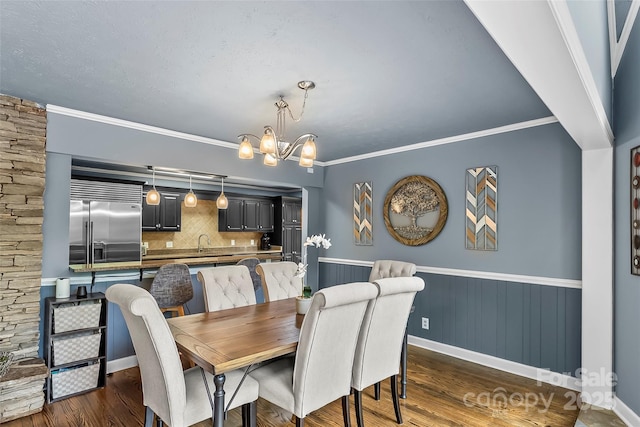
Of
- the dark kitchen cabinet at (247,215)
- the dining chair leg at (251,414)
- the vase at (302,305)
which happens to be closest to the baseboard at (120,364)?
the dining chair leg at (251,414)

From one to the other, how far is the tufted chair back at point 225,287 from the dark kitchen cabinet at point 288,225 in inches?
147

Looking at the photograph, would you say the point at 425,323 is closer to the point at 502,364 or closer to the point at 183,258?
the point at 502,364

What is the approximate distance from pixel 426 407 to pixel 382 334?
2.97ft

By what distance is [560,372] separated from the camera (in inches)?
123

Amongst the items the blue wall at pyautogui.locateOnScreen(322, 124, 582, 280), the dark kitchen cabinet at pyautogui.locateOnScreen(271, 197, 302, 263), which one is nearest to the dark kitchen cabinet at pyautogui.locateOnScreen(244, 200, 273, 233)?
the dark kitchen cabinet at pyautogui.locateOnScreen(271, 197, 302, 263)

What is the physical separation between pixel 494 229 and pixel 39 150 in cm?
417

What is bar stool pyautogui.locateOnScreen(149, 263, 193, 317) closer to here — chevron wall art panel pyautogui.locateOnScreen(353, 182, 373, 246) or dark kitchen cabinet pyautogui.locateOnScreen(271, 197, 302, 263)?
chevron wall art panel pyautogui.locateOnScreen(353, 182, 373, 246)

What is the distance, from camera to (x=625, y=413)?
2441mm

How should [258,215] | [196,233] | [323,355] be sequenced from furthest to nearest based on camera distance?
[258,215] < [196,233] < [323,355]

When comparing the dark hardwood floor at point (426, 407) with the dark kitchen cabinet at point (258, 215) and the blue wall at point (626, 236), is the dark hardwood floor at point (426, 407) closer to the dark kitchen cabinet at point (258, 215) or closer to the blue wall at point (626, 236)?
the blue wall at point (626, 236)

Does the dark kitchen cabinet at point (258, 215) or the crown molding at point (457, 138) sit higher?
the crown molding at point (457, 138)

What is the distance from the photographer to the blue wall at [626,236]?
235cm

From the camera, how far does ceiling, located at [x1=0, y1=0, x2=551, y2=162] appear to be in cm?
168

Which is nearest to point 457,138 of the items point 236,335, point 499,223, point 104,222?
point 499,223
